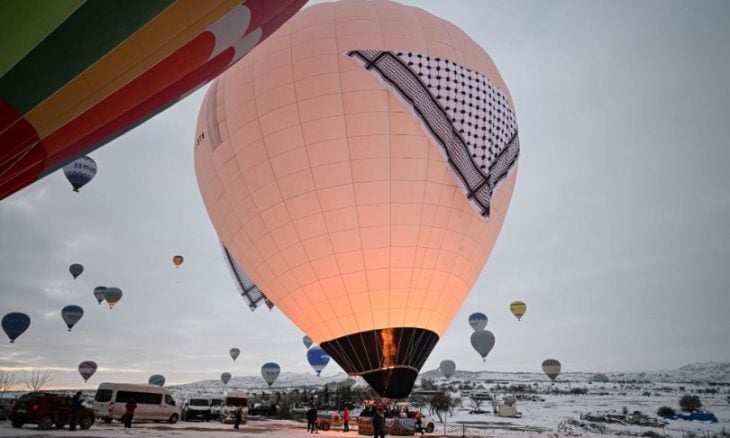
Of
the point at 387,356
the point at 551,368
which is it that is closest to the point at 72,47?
the point at 387,356

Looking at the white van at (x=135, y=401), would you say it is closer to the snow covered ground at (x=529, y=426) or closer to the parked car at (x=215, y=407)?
the snow covered ground at (x=529, y=426)

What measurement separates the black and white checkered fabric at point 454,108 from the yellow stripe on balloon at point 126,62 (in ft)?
18.7

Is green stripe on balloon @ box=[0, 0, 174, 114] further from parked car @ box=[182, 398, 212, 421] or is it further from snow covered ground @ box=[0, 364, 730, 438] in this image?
parked car @ box=[182, 398, 212, 421]

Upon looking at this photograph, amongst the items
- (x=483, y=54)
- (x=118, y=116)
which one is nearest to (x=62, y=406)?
(x=118, y=116)

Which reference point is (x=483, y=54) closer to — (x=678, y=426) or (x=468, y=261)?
(x=468, y=261)

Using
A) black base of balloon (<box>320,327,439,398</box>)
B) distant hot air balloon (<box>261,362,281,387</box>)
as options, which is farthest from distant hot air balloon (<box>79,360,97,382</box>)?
black base of balloon (<box>320,327,439,398</box>)

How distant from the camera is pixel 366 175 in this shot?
37.4ft

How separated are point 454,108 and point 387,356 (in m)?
6.29

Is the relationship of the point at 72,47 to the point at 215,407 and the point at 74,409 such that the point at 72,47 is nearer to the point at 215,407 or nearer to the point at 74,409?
the point at 74,409

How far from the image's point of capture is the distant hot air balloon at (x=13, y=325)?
2658 cm

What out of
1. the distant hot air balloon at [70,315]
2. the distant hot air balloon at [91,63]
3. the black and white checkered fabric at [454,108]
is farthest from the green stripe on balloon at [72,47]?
the distant hot air balloon at [70,315]

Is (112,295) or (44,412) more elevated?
(112,295)

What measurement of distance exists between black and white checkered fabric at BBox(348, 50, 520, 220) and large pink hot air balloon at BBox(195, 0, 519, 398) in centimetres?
3

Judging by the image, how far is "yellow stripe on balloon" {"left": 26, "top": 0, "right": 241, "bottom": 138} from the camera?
5.66m
